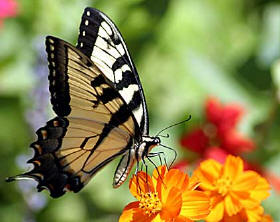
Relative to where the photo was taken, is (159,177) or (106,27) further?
(106,27)

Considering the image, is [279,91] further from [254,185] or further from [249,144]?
[254,185]

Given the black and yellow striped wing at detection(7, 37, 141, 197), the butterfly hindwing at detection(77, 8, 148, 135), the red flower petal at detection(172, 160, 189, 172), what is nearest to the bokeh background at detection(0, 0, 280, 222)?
the red flower petal at detection(172, 160, 189, 172)

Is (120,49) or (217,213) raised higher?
(120,49)

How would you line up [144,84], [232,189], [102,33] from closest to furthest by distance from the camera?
[232,189] → [102,33] → [144,84]

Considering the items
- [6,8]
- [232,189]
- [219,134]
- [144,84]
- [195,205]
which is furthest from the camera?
[144,84]

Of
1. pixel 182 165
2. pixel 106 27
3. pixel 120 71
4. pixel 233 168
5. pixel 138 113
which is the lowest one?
pixel 182 165

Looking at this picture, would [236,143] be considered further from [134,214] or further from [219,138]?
[134,214]

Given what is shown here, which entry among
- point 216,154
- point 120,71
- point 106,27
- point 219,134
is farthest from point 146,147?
point 219,134

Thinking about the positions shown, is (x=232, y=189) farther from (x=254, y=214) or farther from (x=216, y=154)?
(x=216, y=154)
